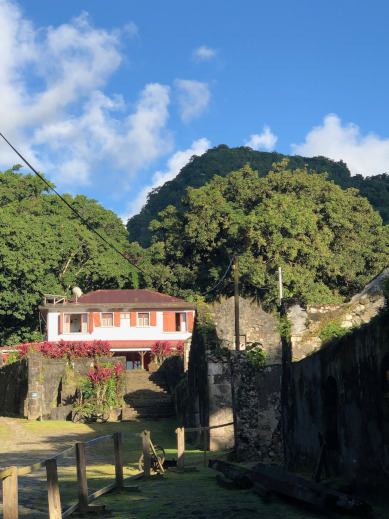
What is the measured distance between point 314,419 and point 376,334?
413 cm

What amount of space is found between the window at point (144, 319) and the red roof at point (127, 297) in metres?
0.95

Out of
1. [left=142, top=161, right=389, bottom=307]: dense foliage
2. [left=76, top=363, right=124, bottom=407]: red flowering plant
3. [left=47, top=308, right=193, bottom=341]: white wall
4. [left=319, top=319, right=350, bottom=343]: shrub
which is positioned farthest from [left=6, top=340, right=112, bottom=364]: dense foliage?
[left=319, top=319, right=350, bottom=343]: shrub

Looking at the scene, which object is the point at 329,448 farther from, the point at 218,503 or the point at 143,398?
the point at 143,398

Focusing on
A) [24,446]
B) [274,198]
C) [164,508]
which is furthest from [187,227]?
[164,508]

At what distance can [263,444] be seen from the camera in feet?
61.2

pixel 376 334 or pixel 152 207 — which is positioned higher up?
pixel 152 207

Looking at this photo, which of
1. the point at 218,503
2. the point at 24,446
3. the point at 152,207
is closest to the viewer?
the point at 218,503

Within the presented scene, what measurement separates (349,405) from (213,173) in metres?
82.1

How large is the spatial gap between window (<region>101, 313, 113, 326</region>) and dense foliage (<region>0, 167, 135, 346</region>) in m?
6.07

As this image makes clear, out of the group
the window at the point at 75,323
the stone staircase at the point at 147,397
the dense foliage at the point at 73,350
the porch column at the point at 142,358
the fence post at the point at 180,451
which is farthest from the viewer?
the window at the point at 75,323

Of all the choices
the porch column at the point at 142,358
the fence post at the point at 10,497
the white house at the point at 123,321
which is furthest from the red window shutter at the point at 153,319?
the fence post at the point at 10,497

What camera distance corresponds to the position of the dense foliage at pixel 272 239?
47.8 metres

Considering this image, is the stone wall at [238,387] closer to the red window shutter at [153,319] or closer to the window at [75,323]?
the red window shutter at [153,319]

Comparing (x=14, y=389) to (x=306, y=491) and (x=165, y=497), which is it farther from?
(x=306, y=491)
